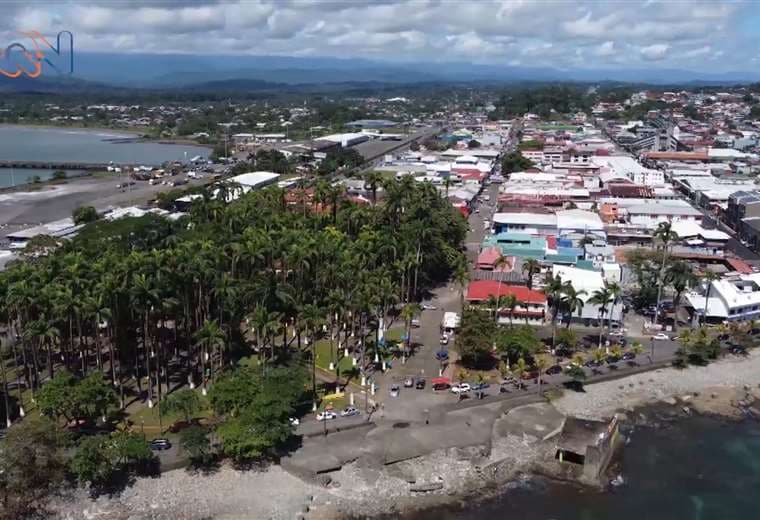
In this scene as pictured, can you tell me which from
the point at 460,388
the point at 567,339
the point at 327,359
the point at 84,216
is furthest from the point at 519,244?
the point at 84,216

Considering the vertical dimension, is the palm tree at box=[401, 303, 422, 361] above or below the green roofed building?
below

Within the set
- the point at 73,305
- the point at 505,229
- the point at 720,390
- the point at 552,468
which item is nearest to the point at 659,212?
the point at 505,229

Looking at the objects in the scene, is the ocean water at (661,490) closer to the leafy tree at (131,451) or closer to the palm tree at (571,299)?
the palm tree at (571,299)

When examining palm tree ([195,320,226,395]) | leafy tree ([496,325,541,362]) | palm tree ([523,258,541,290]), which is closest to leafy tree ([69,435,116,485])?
palm tree ([195,320,226,395])

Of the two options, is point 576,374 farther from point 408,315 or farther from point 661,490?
point 408,315

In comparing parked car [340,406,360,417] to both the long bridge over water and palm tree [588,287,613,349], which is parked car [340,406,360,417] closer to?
palm tree [588,287,613,349]

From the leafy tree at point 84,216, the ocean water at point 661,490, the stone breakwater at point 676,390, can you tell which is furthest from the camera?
the leafy tree at point 84,216

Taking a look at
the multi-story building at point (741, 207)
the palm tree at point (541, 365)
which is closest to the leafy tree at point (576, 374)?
the palm tree at point (541, 365)
